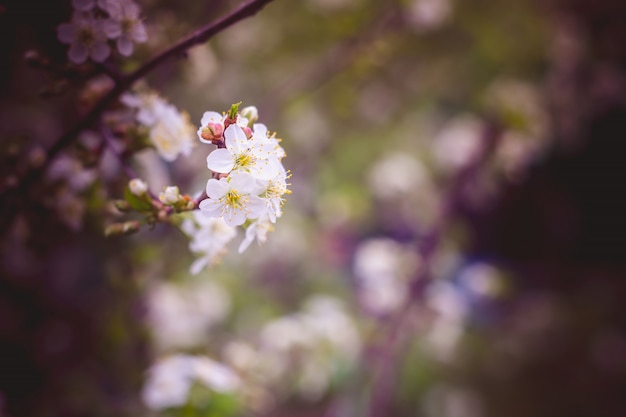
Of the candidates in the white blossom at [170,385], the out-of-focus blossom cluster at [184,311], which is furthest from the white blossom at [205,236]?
the out-of-focus blossom cluster at [184,311]

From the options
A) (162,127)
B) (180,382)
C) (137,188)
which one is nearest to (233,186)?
(137,188)

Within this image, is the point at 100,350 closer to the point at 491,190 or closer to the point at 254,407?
the point at 254,407

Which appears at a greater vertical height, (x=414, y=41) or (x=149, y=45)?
(x=414, y=41)

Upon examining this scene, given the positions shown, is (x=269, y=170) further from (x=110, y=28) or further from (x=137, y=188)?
(x=110, y=28)

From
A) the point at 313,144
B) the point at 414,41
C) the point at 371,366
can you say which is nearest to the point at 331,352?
the point at 371,366

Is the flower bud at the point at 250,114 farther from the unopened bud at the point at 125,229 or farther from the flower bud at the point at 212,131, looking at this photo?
the unopened bud at the point at 125,229

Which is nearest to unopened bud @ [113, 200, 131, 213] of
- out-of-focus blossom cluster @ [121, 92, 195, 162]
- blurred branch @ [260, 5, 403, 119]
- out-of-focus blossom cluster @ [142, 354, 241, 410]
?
out-of-focus blossom cluster @ [121, 92, 195, 162]

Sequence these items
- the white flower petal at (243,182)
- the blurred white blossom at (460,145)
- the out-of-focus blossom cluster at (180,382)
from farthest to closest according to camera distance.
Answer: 1. the blurred white blossom at (460,145)
2. the out-of-focus blossom cluster at (180,382)
3. the white flower petal at (243,182)
